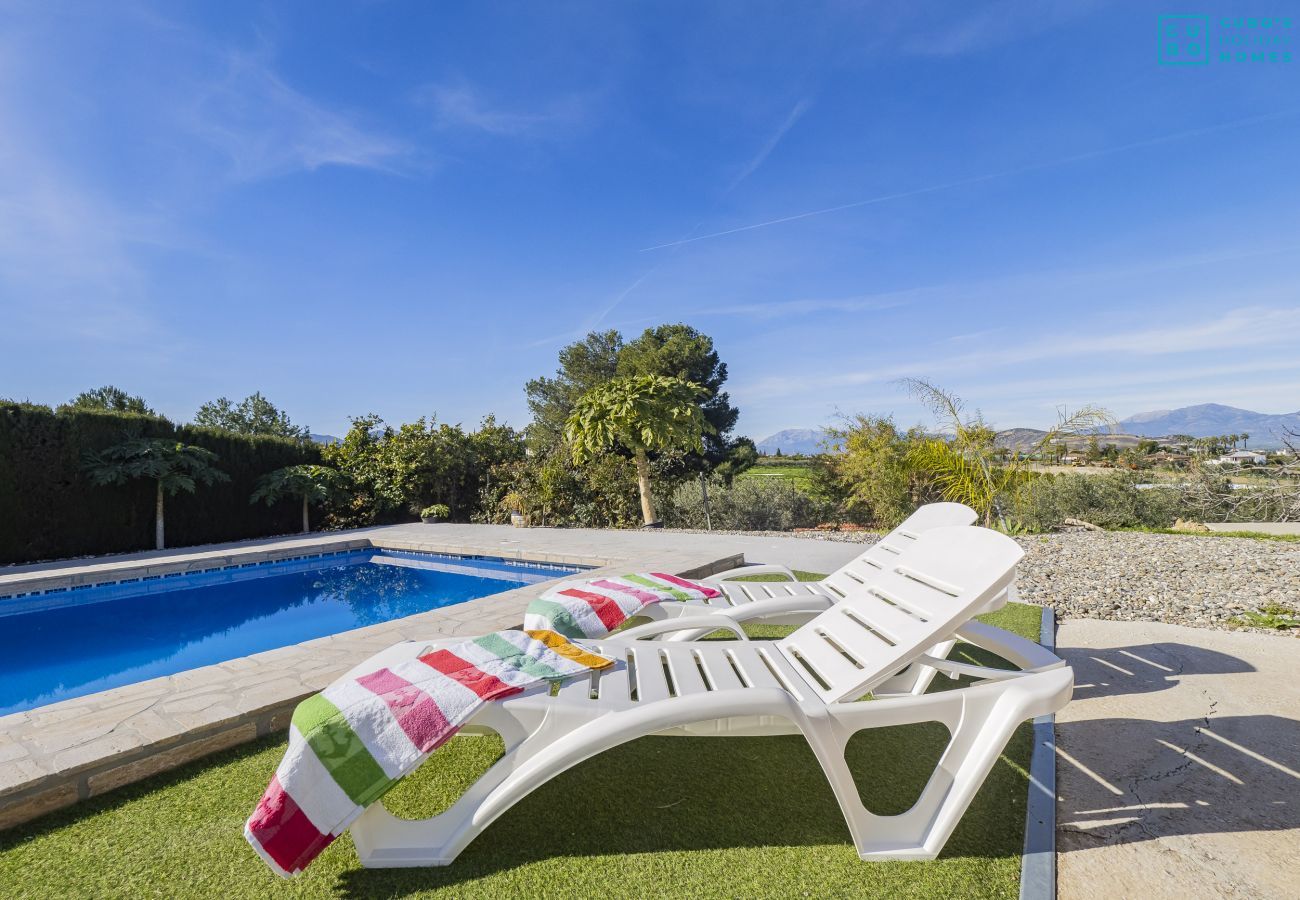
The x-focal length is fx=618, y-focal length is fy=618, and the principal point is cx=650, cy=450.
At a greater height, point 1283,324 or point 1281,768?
point 1283,324

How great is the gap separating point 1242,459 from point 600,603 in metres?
15.1

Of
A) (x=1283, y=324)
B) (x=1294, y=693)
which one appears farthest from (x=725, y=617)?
(x=1283, y=324)

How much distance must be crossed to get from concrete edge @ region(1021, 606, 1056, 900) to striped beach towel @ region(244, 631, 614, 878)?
5.54ft

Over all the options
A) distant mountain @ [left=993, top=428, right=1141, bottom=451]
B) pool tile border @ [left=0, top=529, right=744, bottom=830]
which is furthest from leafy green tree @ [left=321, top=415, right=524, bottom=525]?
distant mountain @ [left=993, top=428, right=1141, bottom=451]

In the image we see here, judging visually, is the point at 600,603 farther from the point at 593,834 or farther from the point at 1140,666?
the point at 1140,666

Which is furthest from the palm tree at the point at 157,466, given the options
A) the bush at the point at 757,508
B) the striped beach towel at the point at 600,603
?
the striped beach towel at the point at 600,603

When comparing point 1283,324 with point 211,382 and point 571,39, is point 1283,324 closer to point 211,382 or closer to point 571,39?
point 571,39

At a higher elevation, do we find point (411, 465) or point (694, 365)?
point (694, 365)

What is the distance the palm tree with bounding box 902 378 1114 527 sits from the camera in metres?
9.59

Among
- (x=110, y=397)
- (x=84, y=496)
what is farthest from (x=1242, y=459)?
(x=110, y=397)

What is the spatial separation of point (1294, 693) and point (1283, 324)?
16665 millimetres

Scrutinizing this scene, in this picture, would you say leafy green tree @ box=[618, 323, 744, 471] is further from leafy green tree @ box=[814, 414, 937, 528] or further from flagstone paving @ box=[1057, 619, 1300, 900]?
flagstone paving @ box=[1057, 619, 1300, 900]

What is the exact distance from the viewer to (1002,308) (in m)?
15.2

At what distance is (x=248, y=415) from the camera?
44.8 metres
